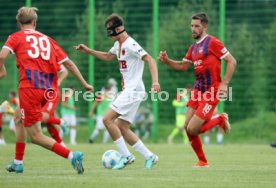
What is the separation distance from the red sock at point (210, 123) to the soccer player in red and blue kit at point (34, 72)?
92.2 inches

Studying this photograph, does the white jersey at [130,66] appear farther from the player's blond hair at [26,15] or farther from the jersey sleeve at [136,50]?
the player's blond hair at [26,15]

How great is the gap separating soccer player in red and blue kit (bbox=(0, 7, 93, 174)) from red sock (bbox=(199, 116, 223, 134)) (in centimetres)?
234

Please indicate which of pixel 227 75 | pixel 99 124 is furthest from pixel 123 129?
pixel 99 124

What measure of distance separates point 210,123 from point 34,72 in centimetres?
304

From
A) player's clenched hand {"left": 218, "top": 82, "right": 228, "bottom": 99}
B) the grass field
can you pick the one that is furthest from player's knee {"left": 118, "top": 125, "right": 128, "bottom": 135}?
player's clenched hand {"left": 218, "top": 82, "right": 228, "bottom": 99}

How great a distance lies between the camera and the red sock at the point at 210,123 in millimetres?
10688

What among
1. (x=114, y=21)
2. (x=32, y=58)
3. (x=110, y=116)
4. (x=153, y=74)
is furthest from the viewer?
(x=114, y=21)

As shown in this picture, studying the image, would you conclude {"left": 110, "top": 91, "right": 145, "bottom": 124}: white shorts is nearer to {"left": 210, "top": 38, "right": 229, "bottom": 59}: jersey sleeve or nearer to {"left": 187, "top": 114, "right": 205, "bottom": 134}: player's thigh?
{"left": 187, "top": 114, "right": 205, "bottom": 134}: player's thigh

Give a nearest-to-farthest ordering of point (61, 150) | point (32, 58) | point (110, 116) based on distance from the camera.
Result: point (61, 150), point (32, 58), point (110, 116)

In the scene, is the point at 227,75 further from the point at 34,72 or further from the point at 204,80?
the point at 34,72

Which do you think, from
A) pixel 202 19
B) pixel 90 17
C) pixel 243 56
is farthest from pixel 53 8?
pixel 202 19

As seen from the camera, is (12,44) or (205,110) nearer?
(12,44)

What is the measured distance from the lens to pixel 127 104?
10.4m

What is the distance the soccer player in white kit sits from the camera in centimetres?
1038
